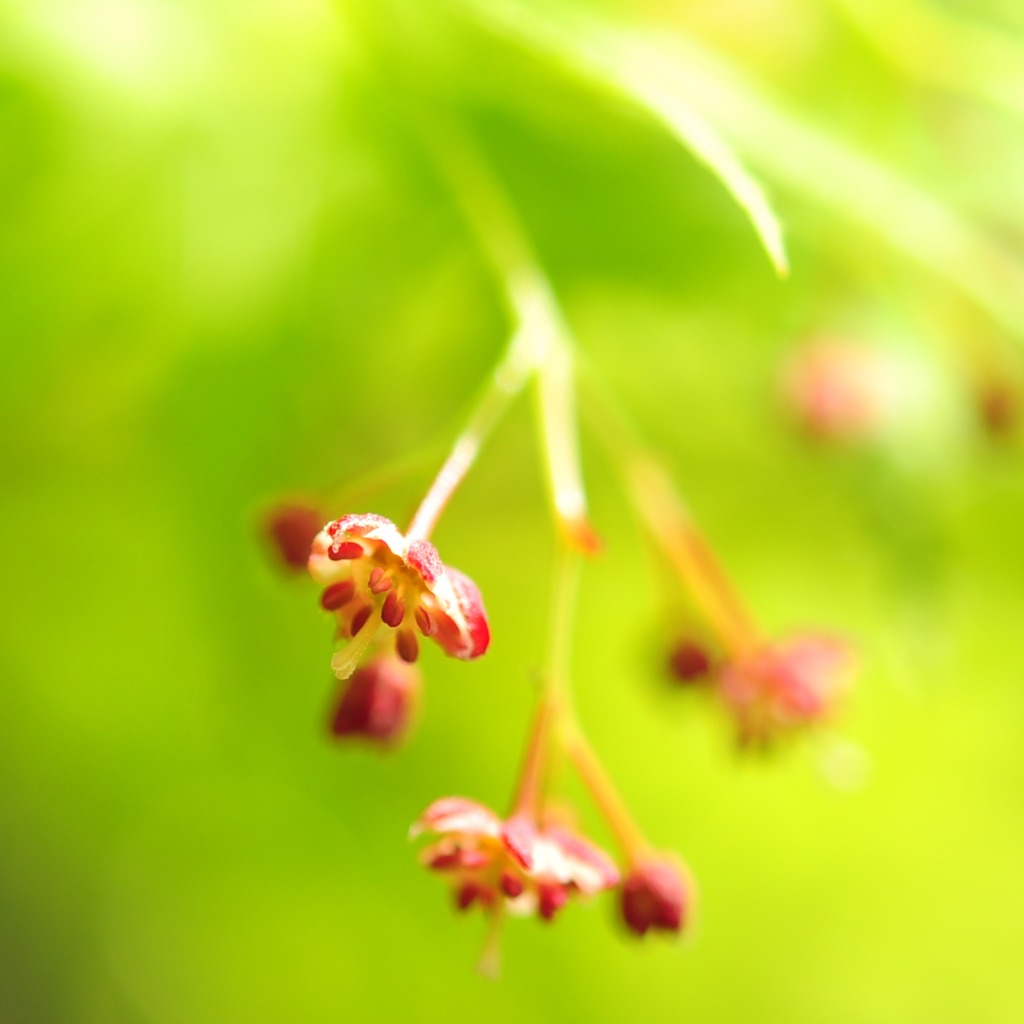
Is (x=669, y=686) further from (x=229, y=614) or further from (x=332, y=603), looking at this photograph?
(x=229, y=614)

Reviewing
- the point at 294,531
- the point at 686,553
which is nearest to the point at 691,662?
the point at 686,553

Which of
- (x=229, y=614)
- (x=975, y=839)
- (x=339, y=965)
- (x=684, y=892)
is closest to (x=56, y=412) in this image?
(x=229, y=614)

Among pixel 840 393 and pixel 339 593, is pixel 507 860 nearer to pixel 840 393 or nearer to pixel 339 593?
pixel 339 593

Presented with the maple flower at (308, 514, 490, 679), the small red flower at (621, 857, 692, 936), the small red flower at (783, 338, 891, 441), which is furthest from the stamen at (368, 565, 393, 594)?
the small red flower at (783, 338, 891, 441)

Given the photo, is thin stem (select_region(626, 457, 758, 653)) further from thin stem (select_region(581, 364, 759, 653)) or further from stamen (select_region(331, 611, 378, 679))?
stamen (select_region(331, 611, 378, 679))

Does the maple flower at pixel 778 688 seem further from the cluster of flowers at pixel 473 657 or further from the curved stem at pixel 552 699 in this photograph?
the curved stem at pixel 552 699
